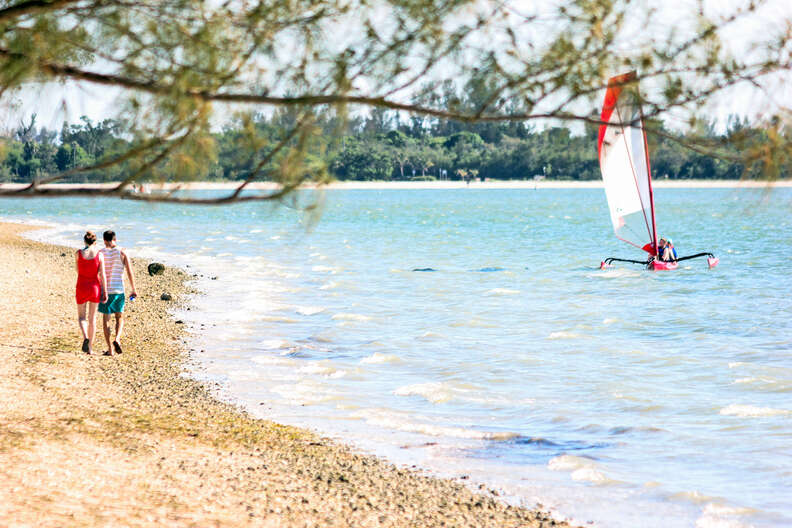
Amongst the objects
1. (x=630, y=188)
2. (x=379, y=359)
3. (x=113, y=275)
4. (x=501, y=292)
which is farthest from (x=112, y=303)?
(x=630, y=188)

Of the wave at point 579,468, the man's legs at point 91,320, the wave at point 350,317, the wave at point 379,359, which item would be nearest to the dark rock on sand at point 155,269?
the wave at point 350,317

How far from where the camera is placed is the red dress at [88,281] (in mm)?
9453

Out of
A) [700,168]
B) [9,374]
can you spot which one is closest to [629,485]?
[9,374]

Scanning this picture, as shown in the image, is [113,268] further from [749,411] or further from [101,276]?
[749,411]

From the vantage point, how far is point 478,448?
776 cm

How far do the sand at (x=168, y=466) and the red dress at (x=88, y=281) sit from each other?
2.68 feet

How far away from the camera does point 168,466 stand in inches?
242

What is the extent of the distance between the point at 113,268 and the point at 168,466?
13.6ft

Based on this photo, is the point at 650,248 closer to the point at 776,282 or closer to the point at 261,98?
the point at 776,282

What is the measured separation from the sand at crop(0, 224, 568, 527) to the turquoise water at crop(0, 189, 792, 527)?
0.59 m

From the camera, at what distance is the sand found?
5246 millimetres

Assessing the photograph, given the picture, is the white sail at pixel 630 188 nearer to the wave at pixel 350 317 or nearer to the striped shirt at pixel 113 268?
the wave at pixel 350 317

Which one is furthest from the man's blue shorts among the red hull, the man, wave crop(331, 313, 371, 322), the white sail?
the red hull

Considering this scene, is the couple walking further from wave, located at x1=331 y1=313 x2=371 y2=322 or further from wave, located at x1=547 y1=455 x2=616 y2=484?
wave, located at x1=331 y1=313 x2=371 y2=322
